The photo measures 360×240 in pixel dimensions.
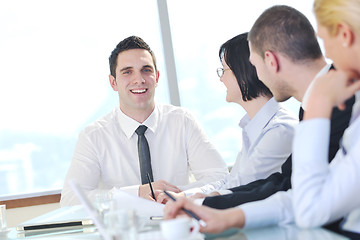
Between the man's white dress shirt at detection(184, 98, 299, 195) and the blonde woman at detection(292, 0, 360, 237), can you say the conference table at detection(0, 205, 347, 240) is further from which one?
the man's white dress shirt at detection(184, 98, 299, 195)

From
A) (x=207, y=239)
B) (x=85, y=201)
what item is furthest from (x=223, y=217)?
(x=85, y=201)

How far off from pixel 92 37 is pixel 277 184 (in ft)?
8.68

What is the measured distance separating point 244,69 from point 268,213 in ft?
3.89

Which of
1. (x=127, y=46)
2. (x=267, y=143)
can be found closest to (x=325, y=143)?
(x=267, y=143)

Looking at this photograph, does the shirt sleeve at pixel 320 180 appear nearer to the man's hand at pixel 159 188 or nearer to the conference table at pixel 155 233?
the conference table at pixel 155 233

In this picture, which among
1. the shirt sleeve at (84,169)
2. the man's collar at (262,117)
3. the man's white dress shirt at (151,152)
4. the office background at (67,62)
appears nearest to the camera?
the man's collar at (262,117)

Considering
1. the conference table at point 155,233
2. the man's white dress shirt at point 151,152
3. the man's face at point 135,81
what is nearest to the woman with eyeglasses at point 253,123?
the conference table at point 155,233

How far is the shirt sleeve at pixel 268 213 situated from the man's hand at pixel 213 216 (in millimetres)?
24

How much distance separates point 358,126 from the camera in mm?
1307

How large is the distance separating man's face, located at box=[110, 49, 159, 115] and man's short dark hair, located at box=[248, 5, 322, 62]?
Answer: 151 cm

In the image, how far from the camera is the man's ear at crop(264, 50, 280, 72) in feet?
5.82

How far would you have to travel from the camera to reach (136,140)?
10.7 feet

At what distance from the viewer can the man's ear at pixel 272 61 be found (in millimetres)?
1774

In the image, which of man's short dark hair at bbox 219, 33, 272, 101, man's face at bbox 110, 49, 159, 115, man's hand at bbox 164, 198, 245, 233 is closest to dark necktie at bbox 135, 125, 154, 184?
man's face at bbox 110, 49, 159, 115
